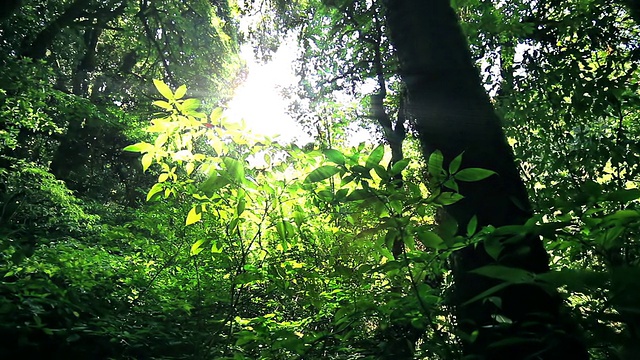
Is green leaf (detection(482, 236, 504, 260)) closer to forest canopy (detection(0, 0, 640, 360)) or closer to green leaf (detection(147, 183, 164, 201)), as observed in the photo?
forest canopy (detection(0, 0, 640, 360))

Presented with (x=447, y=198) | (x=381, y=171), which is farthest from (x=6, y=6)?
(x=447, y=198)

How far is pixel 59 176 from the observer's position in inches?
442

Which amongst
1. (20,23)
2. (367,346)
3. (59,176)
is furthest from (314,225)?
(59,176)

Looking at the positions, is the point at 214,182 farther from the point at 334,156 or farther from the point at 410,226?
the point at 410,226

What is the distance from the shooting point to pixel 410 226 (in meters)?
1.03

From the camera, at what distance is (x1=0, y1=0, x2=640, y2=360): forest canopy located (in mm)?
863

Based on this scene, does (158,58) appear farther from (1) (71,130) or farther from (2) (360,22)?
(2) (360,22)

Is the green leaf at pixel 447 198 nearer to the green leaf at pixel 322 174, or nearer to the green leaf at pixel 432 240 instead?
the green leaf at pixel 432 240

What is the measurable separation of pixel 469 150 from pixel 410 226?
1.26 feet

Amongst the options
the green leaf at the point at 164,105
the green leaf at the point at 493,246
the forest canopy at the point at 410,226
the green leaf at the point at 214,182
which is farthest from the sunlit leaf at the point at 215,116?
the green leaf at the point at 493,246

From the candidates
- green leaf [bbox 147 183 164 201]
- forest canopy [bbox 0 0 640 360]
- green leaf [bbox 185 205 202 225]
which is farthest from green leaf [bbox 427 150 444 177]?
green leaf [bbox 147 183 164 201]

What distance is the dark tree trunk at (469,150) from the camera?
936 millimetres

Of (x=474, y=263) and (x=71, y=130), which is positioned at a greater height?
(x=71, y=130)

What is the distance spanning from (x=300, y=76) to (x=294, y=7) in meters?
2.41
